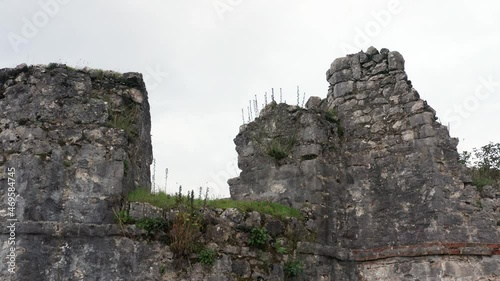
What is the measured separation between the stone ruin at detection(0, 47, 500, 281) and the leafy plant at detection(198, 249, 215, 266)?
0.10 metres

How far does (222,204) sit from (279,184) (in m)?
1.64

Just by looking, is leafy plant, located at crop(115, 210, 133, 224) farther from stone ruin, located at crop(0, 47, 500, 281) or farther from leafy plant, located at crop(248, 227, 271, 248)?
leafy plant, located at crop(248, 227, 271, 248)

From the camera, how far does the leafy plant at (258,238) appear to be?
855 centimetres

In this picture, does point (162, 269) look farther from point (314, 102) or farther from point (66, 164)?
point (314, 102)

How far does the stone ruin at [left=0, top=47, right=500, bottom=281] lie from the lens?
7.73 metres

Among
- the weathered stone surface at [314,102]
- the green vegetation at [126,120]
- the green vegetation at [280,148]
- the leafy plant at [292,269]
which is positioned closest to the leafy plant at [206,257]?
the leafy plant at [292,269]

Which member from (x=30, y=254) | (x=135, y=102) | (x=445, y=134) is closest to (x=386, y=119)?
(x=445, y=134)

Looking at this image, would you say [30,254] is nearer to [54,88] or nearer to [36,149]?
[36,149]

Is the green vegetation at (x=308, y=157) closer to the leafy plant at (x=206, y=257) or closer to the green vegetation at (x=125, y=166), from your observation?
the leafy plant at (x=206, y=257)

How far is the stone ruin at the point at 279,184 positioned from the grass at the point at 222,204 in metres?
0.14

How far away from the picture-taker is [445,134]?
993 centimetres

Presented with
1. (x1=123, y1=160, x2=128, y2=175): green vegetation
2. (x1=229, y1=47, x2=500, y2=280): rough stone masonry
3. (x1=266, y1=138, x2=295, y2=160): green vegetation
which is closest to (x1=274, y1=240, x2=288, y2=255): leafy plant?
(x1=229, y1=47, x2=500, y2=280): rough stone masonry

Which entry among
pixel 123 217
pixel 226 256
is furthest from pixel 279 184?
pixel 123 217

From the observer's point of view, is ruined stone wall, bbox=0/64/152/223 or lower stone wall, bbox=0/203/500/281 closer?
lower stone wall, bbox=0/203/500/281
